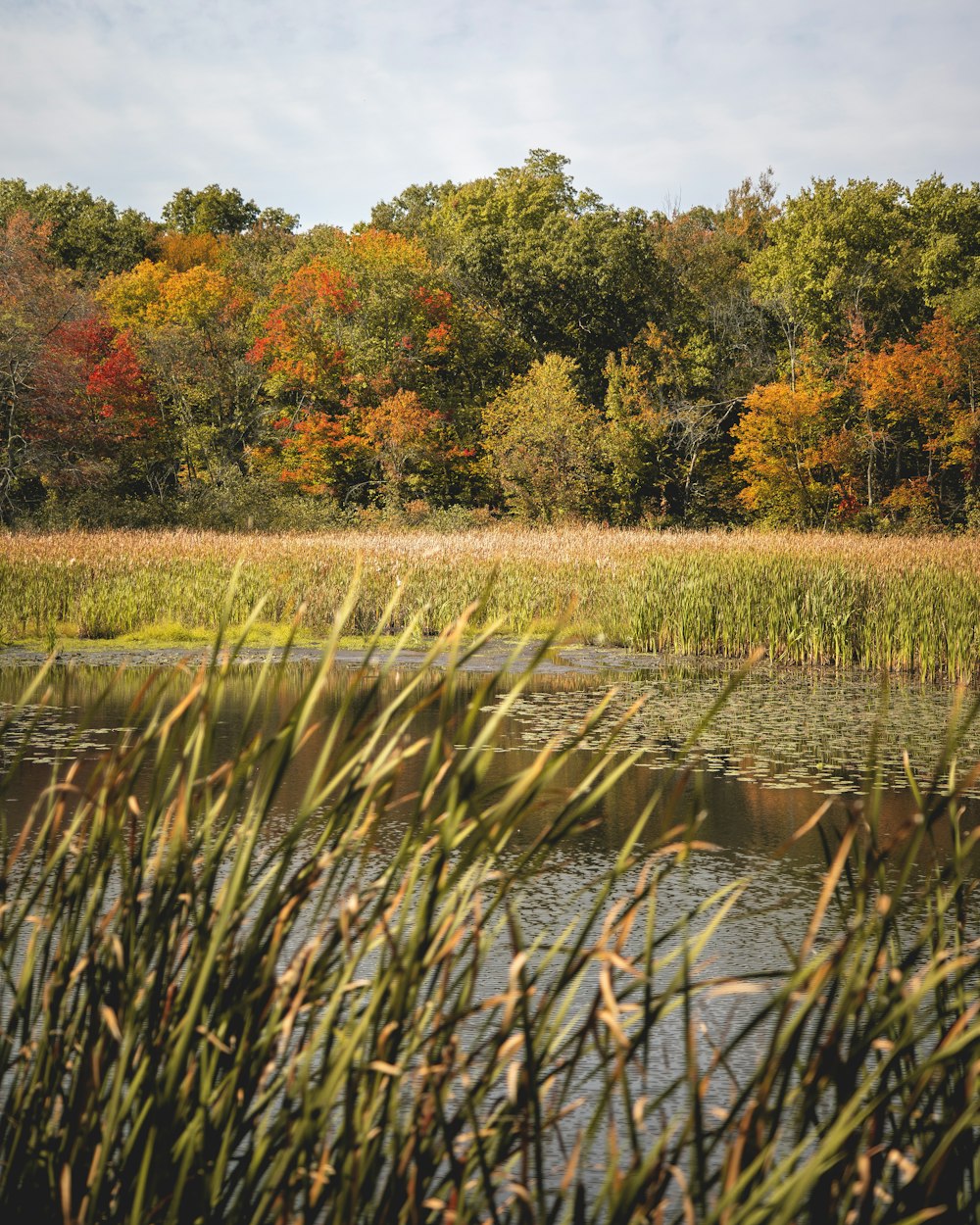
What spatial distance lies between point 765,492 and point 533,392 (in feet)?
21.5

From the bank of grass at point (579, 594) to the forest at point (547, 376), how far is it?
13775mm

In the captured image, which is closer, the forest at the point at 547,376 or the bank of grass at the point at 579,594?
the bank of grass at the point at 579,594

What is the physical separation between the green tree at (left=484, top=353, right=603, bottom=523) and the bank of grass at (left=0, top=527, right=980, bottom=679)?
1476 cm

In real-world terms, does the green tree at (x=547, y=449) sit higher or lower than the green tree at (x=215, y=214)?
lower

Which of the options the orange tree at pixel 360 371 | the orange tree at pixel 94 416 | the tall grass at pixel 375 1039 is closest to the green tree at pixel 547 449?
the orange tree at pixel 360 371

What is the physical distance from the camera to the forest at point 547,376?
29734 millimetres

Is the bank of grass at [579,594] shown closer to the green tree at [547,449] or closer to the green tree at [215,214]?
the green tree at [547,449]

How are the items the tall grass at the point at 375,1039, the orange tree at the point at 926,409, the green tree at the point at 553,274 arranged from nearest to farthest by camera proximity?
1. the tall grass at the point at 375,1039
2. the orange tree at the point at 926,409
3. the green tree at the point at 553,274

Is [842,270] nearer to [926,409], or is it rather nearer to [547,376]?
[926,409]

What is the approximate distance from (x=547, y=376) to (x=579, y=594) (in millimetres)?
19458

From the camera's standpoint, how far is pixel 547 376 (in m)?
31.6

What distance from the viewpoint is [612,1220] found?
1329 mm

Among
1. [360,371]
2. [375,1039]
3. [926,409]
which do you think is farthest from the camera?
[360,371]

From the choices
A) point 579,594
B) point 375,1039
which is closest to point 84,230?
point 579,594
